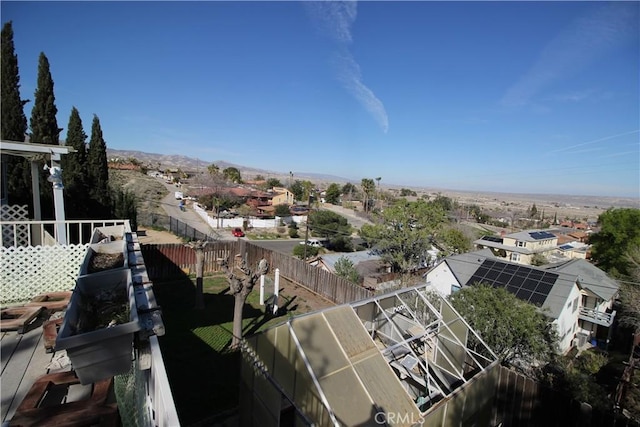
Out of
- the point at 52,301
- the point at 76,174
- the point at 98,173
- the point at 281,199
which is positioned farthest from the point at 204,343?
the point at 281,199

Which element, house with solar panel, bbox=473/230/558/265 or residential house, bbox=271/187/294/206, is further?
residential house, bbox=271/187/294/206

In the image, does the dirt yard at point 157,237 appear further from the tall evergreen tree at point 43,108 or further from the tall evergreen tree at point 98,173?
the tall evergreen tree at point 43,108

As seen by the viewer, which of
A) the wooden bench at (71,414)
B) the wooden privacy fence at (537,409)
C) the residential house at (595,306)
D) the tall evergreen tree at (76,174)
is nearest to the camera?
the wooden bench at (71,414)

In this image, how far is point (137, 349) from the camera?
233 centimetres

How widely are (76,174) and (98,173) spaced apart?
1999 mm

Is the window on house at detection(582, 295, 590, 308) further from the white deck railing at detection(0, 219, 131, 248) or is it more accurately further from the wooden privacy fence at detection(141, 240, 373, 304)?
the white deck railing at detection(0, 219, 131, 248)

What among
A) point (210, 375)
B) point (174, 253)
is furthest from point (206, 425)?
point (174, 253)

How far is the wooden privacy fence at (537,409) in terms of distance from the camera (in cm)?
533

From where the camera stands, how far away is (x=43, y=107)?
50.2 ft

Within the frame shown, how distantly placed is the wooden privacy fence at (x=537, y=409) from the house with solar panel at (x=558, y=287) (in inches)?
323

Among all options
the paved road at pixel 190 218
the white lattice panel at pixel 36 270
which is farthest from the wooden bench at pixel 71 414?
the paved road at pixel 190 218

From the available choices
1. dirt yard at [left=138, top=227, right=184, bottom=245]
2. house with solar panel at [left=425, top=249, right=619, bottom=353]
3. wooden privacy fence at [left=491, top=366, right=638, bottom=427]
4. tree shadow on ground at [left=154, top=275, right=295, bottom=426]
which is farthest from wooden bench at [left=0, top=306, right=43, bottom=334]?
dirt yard at [left=138, top=227, right=184, bottom=245]

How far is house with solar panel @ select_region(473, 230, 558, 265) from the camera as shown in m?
32.0

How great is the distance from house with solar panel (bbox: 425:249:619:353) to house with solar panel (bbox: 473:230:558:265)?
36.9 feet
